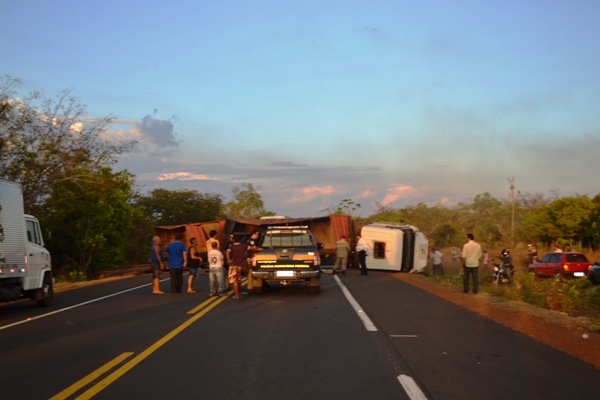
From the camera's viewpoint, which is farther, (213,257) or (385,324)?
(213,257)

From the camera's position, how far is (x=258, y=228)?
107ft

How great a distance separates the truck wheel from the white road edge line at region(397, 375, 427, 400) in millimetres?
12668

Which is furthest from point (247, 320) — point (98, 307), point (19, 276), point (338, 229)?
point (338, 229)

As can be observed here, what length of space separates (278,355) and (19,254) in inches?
385

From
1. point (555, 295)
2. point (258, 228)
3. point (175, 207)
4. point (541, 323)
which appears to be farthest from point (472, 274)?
point (175, 207)

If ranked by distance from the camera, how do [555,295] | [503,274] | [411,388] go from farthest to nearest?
[503,274], [555,295], [411,388]

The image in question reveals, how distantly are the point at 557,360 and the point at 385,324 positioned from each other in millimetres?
4131

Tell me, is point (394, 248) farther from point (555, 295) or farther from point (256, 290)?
point (555, 295)

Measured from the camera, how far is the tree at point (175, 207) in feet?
216

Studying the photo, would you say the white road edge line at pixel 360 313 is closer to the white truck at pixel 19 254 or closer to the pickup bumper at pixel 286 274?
the pickup bumper at pixel 286 274

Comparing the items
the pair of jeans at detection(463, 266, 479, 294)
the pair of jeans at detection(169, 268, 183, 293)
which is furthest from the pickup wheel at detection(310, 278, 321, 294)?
the pair of jeans at detection(463, 266, 479, 294)

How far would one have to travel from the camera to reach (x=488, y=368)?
9148 mm

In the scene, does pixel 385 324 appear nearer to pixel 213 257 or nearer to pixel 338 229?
pixel 213 257

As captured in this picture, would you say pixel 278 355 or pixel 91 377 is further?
pixel 278 355
